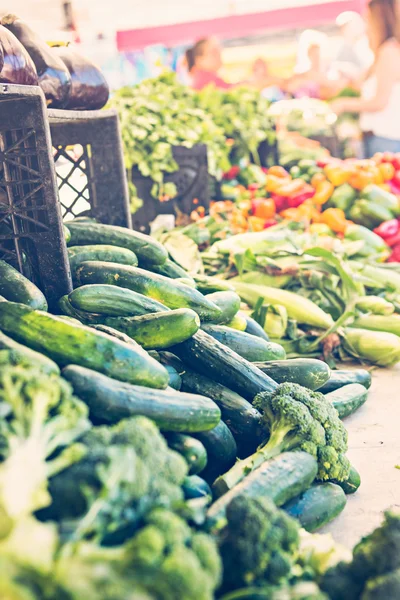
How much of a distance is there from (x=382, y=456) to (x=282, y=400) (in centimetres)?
75

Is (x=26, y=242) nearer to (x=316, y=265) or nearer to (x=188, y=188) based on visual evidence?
(x=316, y=265)

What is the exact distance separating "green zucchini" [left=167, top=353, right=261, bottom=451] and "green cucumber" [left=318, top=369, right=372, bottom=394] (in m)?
0.90

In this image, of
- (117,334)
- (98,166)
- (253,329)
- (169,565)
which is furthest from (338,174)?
(169,565)

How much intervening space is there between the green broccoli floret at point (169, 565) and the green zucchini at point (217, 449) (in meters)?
0.86

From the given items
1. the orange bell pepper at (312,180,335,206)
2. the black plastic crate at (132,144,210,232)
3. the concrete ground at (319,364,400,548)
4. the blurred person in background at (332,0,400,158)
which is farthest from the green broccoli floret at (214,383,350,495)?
the blurred person in background at (332,0,400,158)

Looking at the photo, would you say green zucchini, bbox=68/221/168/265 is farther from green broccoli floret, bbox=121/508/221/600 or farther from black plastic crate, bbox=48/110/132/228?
green broccoli floret, bbox=121/508/221/600

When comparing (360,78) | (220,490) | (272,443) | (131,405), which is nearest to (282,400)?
(272,443)

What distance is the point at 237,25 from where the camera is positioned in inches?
505

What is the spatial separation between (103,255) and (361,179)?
4.02 metres

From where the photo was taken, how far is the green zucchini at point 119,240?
3273 mm

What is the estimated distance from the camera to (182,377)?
106 inches

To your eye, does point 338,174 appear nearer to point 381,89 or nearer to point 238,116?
point 238,116

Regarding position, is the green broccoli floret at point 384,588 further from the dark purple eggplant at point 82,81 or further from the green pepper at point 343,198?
the green pepper at point 343,198

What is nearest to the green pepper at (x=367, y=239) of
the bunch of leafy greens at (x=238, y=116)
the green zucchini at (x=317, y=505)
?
the bunch of leafy greens at (x=238, y=116)
